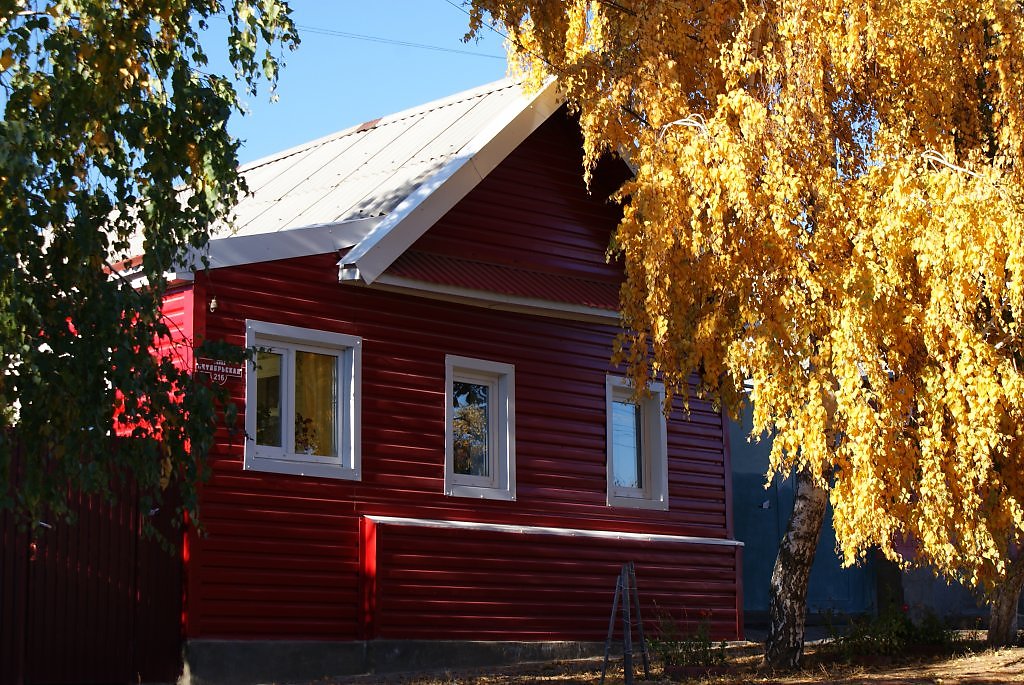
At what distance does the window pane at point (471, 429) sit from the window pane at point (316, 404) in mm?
1553

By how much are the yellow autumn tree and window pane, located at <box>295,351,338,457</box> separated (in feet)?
9.84

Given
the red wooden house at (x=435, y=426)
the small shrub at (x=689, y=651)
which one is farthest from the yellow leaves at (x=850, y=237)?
the red wooden house at (x=435, y=426)

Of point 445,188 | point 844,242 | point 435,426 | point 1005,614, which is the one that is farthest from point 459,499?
point 1005,614

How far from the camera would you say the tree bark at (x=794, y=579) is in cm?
1384

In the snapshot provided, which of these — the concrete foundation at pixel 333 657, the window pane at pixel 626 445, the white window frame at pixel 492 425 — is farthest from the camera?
the window pane at pixel 626 445

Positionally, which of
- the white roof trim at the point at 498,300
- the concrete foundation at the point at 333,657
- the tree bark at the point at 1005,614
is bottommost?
the concrete foundation at the point at 333,657

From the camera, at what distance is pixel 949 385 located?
37.3 ft

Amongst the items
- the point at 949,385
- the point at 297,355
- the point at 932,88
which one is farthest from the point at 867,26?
the point at 297,355

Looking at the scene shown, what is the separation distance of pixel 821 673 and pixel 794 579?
965mm

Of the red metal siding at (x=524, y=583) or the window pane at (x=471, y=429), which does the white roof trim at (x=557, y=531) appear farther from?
the window pane at (x=471, y=429)

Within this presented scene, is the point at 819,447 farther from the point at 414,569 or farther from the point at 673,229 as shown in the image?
the point at 414,569

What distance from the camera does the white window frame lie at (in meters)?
15.2

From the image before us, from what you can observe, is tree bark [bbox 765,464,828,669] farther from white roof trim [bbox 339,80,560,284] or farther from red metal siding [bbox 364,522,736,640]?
white roof trim [bbox 339,80,560,284]

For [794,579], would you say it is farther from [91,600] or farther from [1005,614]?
[91,600]
